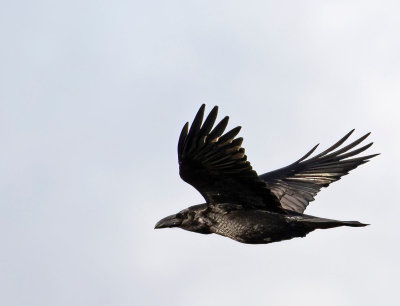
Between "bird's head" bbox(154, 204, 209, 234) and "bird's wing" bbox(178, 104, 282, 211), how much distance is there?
584 millimetres

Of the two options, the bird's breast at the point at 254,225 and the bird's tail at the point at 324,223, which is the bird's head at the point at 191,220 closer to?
the bird's breast at the point at 254,225

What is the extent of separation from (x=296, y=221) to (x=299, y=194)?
7.50 feet

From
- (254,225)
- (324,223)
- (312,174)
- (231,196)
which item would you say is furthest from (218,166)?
(312,174)

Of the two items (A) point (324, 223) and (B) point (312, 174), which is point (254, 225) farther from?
(B) point (312, 174)

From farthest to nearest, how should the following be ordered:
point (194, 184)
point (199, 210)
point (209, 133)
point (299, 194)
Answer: point (299, 194)
point (199, 210)
point (194, 184)
point (209, 133)

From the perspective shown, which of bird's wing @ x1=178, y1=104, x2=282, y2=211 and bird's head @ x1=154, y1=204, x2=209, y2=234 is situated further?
bird's head @ x1=154, y1=204, x2=209, y2=234

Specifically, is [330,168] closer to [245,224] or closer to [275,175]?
[275,175]

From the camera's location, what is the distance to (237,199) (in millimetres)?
15922

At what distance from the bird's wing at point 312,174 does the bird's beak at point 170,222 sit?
186cm

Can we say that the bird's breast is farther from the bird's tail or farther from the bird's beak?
the bird's beak

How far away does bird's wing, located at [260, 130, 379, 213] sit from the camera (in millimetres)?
18031

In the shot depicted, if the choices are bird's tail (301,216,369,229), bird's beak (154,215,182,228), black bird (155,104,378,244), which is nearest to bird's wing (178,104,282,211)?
black bird (155,104,378,244)

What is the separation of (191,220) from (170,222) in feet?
1.83

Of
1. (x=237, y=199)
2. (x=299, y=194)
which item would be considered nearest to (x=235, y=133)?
(x=237, y=199)
